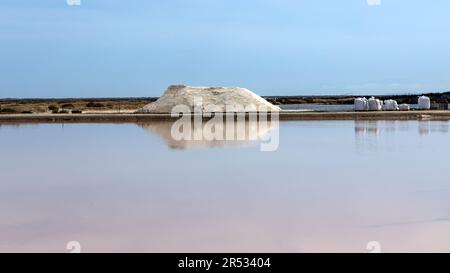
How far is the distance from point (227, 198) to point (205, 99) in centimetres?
1586

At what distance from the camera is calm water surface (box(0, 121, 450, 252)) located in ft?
13.1

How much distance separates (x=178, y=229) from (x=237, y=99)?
17.1 meters

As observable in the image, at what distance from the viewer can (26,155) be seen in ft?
29.0

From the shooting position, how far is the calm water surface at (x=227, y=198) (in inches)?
157

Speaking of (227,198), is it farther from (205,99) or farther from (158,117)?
(205,99)

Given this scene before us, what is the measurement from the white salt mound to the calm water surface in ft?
35.5

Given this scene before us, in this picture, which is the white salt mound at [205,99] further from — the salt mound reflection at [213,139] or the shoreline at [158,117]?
the salt mound reflection at [213,139]

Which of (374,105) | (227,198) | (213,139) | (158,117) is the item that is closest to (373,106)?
(374,105)

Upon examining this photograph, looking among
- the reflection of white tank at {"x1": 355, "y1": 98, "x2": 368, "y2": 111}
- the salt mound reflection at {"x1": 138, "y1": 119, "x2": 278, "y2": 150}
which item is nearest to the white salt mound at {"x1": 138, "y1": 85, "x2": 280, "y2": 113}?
the reflection of white tank at {"x1": 355, "y1": 98, "x2": 368, "y2": 111}

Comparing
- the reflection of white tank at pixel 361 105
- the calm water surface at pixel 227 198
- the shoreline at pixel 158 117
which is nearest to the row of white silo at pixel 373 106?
the reflection of white tank at pixel 361 105

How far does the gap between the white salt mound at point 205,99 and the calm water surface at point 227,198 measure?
10823 mm

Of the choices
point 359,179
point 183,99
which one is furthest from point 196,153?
point 183,99

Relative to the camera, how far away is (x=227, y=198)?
535 cm
